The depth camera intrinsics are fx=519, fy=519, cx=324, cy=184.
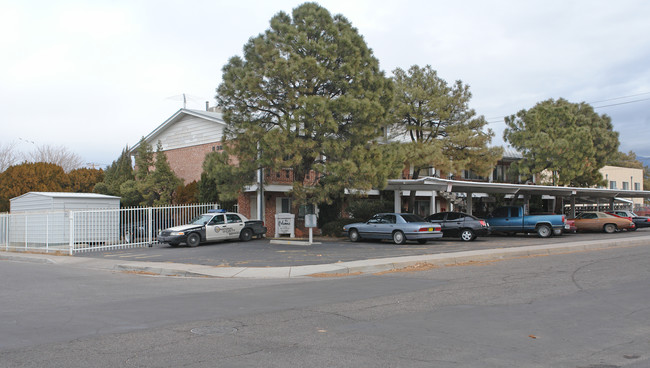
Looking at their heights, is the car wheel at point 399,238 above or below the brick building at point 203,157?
below

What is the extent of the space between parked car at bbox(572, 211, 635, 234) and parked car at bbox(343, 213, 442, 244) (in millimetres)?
14333

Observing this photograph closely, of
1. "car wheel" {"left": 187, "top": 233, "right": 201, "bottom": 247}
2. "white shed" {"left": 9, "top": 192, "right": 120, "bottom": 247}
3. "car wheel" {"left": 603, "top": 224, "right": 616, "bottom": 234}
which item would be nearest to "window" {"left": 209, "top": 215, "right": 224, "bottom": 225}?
"car wheel" {"left": 187, "top": 233, "right": 201, "bottom": 247}

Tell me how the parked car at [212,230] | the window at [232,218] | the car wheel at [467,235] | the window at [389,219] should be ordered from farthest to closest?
1. the car wheel at [467,235]
2. the window at [232,218]
3. the window at [389,219]
4. the parked car at [212,230]

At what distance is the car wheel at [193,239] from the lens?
2383 cm

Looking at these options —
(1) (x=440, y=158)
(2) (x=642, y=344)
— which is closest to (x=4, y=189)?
(1) (x=440, y=158)

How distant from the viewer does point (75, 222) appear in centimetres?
2419

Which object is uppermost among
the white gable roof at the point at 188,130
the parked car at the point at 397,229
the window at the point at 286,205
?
the white gable roof at the point at 188,130

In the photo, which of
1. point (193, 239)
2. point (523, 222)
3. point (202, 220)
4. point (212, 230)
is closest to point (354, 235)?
point (212, 230)

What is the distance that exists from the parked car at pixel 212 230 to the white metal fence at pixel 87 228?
202cm

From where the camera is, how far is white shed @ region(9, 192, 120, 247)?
24.1m

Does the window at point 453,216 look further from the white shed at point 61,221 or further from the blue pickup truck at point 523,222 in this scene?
the white shed at point 61,221

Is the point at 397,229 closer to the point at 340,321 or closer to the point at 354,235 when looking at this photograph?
the point at 354,235

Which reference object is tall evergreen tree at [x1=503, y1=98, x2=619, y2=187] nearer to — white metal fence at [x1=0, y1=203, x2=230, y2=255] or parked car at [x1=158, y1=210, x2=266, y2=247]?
parked car at [x1=158, y1=210, x2=266, y2=247]

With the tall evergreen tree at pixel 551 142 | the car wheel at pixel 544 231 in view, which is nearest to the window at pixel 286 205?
the car wheel at pixel 544 231
